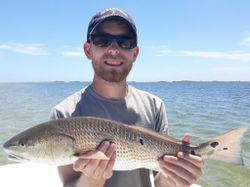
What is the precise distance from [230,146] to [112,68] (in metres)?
1.16

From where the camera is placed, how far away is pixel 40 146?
3.01 meters

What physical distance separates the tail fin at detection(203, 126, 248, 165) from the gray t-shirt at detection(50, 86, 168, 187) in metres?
0.64

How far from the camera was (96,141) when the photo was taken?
294cm

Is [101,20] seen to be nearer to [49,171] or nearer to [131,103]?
[131,103]

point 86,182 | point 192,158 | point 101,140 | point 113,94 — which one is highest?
point 113,94

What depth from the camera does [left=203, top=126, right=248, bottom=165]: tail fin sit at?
3061 mm

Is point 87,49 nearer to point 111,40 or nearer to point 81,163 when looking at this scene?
point 111,40

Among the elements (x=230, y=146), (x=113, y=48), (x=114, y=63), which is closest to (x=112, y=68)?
(x=114, y=63)

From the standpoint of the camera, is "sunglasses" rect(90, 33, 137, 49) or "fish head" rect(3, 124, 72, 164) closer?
"fish head" rect(3, 124, 72, 164)

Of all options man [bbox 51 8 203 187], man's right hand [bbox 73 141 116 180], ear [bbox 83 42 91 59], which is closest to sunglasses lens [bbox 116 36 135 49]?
man [bbox 51 8 203 187]

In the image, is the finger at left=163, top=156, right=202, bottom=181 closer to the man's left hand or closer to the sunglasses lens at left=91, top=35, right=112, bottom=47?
the man's left hand

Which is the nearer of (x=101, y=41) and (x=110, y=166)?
(x=110, y=166)

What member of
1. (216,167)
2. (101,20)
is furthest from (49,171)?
(216,167)

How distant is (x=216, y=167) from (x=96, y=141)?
700cm
